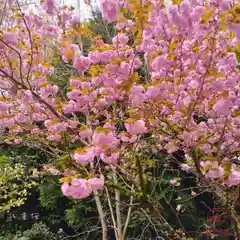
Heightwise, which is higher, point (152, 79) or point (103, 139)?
point (152, 79)

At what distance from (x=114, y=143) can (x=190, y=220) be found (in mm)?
4502

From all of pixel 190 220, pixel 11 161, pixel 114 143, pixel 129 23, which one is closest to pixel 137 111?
pixel 114 143

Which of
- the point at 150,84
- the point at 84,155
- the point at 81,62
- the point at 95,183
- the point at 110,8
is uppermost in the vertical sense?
the point at 110,8

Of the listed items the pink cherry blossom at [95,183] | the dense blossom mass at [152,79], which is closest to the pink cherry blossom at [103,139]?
the dense blossom mass at [152,79]

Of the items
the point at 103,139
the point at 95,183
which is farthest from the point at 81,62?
the point at 95,183

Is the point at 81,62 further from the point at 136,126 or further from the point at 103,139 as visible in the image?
the point at 103,139

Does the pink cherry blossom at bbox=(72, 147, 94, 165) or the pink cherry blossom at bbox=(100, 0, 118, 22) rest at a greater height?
the pink cherry blossom at bbox=(100, 0, 118, 22)

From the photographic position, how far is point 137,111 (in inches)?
102

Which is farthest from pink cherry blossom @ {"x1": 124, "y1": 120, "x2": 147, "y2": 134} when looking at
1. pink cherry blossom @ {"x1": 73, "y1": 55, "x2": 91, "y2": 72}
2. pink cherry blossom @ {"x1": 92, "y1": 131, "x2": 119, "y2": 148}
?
pink cherry blossom @ {"x1": 73, "y1": 55, "x2": 91, "y2": 72}

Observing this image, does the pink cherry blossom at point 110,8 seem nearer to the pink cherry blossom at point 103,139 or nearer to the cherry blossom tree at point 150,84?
the cherry blossom tree at point 150,84

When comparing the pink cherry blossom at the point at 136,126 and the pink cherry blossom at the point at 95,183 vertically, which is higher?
the pink cherry blossom at the point at 136,126

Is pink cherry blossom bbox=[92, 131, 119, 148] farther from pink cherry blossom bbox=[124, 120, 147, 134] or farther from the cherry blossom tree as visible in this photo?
pink cherry blossom bbox=[124, 120, 147, 134]

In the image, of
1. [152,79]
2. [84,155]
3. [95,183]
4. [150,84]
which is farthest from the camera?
[152,79]

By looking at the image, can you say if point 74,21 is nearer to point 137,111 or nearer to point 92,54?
point 92,54
